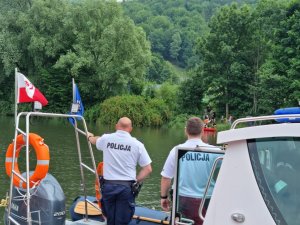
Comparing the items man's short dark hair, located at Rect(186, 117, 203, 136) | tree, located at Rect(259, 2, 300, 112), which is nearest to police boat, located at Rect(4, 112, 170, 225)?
man's short dark hair, located at Rect(186, 117, 203, 136)

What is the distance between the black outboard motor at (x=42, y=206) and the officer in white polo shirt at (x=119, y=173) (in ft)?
2.10

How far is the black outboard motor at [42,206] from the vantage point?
228 inches

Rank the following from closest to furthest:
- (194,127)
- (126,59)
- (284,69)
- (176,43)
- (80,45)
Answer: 1. (194,127)
2. (284,69)
3. (126,59)
4. (80,45)
5. (176,43)

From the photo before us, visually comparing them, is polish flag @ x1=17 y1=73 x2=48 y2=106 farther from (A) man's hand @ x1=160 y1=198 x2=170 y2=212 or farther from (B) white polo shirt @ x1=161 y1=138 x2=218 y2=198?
(B) white polo shirt @ x1=161 y1=138 x2=218 y2=198

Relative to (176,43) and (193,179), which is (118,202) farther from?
(176,43)

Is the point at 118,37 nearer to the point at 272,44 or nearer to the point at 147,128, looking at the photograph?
the point at 147,128

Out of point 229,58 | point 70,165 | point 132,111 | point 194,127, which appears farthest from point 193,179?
point 229,58

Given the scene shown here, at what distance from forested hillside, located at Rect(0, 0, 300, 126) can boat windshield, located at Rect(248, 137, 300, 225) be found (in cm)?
3842

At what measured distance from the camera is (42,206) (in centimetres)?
582

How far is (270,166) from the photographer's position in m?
2.57

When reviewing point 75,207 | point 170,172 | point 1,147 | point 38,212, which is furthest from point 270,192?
point 1,147

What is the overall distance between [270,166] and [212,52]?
149ft

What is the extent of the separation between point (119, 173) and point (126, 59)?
3914 centimetres

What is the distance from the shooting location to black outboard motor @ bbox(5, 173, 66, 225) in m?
5.79
